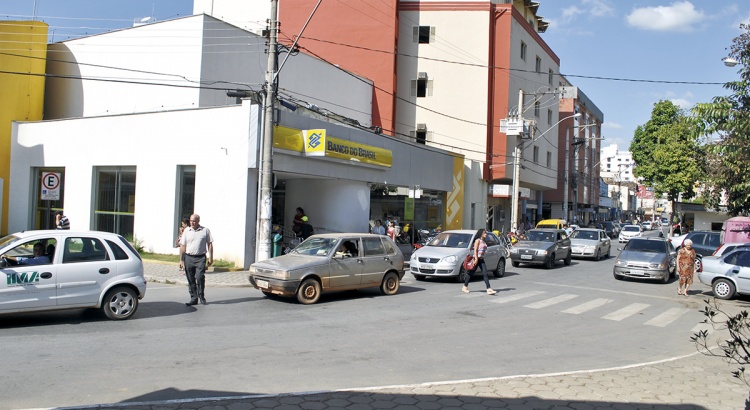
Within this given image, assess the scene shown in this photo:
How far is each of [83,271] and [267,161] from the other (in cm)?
802

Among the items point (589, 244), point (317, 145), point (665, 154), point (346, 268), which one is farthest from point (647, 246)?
point (665, 154)

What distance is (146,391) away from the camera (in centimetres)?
584

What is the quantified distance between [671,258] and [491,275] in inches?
263

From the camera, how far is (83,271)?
30.8 ft

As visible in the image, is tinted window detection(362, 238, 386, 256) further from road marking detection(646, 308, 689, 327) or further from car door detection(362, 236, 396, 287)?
road marking detection(646, 308, 689, 327)

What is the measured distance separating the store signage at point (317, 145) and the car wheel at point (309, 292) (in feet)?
23.5

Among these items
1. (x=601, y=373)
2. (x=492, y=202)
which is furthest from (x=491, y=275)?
(x=492, y=202)

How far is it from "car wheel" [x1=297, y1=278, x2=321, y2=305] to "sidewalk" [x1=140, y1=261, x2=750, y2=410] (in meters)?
6.52

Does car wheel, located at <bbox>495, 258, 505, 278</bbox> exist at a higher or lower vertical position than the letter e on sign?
lower

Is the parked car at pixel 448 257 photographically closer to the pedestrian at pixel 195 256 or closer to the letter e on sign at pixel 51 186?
the pedestrian at pixel 195 256

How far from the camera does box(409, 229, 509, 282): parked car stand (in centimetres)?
1711

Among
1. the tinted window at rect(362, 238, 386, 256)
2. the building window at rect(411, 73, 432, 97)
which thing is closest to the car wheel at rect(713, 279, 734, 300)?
the tinted window at rect(362, 238, 386, 256)

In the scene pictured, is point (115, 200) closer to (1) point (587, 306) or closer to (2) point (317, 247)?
(2) point (317, 247)

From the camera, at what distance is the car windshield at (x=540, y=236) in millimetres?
24081
